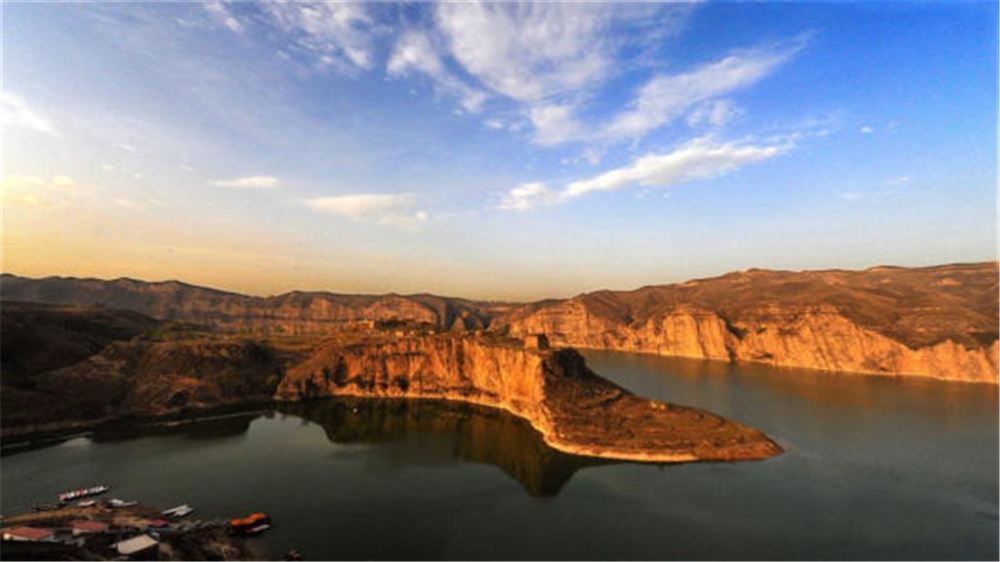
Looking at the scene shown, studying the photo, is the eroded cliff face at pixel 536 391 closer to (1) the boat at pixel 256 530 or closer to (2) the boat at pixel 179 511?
(1) the boat at pixel 256 530

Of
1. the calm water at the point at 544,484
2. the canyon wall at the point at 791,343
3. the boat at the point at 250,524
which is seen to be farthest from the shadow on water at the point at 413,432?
the canyon wall at the point at 791,343

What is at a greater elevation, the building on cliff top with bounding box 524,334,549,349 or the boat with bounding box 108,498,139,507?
the building on cliff top with bounding box 524,334,549,349

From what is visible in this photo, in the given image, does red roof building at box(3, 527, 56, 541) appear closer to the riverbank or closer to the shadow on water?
the riverbank

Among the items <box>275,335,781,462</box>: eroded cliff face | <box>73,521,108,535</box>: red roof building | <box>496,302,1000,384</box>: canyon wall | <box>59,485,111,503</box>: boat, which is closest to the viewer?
<box>73,521,108,535</box>: red roof building

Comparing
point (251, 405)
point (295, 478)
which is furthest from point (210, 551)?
point (251, 405)

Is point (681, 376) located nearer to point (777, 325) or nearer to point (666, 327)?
point (777, 325)

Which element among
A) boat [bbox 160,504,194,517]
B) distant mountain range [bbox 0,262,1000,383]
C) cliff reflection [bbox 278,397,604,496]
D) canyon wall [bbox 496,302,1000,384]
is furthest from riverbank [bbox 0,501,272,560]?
canyon wall [bbox 496,302,1000,384]

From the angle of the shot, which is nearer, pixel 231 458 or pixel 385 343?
pixel 231 458
